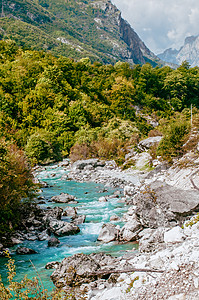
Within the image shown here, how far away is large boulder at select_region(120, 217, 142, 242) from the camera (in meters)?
9.24

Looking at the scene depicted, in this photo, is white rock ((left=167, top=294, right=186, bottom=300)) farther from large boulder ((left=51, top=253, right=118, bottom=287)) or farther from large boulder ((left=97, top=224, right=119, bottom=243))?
large boulder ((left=97, top=224, right=119, bottom=243))

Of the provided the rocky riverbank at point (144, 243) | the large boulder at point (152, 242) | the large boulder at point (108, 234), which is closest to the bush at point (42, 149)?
the rocky riverbank at point (144, 243)

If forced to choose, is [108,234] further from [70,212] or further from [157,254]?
[70,212]

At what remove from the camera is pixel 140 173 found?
21.8 metres

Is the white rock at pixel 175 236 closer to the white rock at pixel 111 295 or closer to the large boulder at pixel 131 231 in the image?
the white rock at pixel 111 295

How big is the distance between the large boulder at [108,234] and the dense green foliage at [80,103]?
59.7ft

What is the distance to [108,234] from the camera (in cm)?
966

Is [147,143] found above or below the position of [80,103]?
below

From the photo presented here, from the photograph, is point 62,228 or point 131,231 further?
point 62,228

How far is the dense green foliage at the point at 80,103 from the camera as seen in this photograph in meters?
33.3

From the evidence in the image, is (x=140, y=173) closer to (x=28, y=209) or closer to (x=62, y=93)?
(x=28, y=209)

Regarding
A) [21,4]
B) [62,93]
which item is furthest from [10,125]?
[21,4]

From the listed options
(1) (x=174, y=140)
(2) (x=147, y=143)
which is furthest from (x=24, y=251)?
(2) (x=147, y=143)

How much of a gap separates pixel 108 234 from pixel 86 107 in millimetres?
36288
